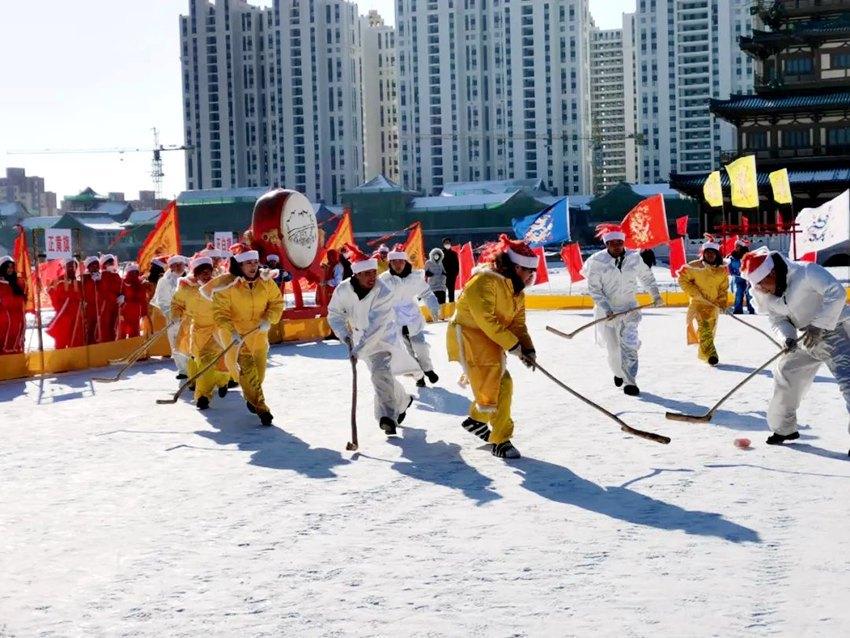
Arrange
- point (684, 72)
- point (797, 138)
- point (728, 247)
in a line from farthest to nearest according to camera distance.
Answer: point (684, 72), point (797, 138), point (728, 247)

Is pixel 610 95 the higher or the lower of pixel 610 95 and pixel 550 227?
the higher

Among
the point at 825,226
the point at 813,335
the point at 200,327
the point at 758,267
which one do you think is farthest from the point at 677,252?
the point at 758,267

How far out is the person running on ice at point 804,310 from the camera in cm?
766

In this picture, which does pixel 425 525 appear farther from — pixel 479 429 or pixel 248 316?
pixel 248 316

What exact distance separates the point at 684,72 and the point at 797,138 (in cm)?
9456

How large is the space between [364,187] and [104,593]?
84.2m

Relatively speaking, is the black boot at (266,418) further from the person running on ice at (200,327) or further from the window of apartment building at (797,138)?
the window of apartment building at (797,138)

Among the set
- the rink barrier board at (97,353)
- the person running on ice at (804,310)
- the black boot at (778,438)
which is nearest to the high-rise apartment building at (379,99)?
the rink barrier board at (97,353)

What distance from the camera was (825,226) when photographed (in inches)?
848

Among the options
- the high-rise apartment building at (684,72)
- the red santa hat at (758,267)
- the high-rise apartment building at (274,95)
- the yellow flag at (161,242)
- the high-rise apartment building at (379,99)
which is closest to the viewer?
the red santa hat at (758,267)

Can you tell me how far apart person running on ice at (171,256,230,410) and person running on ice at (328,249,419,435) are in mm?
1922

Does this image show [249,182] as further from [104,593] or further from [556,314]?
[104,593]

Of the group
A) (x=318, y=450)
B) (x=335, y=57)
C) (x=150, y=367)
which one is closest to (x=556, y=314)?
(x=150, y=367)

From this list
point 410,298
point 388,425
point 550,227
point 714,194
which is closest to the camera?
point 388,425
